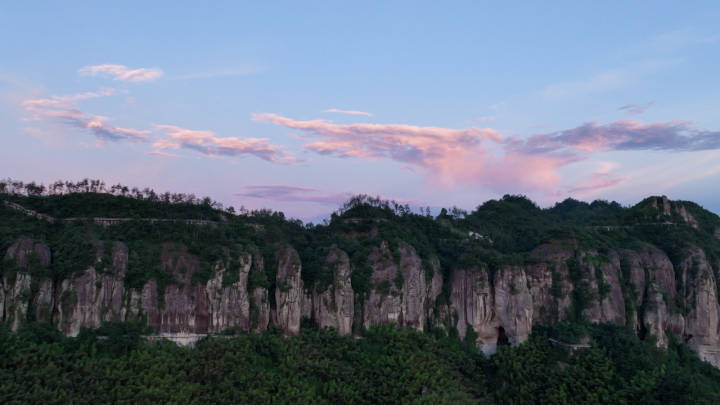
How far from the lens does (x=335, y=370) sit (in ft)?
104

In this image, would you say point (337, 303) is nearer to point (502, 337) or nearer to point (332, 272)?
point (332, 272)

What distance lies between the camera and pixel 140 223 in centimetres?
3694

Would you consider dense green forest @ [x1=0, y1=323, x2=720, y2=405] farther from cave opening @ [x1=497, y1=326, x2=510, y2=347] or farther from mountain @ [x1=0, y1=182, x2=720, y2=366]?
cave opening @ [x1=497, y1=326, x2=510, y2=347]

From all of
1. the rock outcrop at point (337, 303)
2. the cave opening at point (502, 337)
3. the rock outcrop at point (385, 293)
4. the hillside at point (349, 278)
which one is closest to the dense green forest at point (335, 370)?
the hillside at point (349, 278)

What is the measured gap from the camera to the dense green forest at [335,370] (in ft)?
87.5

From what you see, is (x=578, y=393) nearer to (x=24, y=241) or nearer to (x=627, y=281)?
(x=627, y=281)

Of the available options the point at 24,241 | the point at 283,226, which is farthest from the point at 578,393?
the point at 24,241

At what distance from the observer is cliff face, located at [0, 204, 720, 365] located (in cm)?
3138

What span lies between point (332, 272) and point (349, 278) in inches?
45.7

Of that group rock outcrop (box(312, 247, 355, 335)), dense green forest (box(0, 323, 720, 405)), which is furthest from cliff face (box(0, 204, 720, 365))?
dense green forest (box(0, 323, 720, 405))

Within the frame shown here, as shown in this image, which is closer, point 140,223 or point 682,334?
point 140,223

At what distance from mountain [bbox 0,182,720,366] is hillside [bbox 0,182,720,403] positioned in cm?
10

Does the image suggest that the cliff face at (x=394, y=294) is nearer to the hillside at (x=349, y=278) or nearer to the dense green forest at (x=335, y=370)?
the hillside at (x=349, y=278)

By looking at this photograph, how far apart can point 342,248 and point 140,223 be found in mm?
13513
